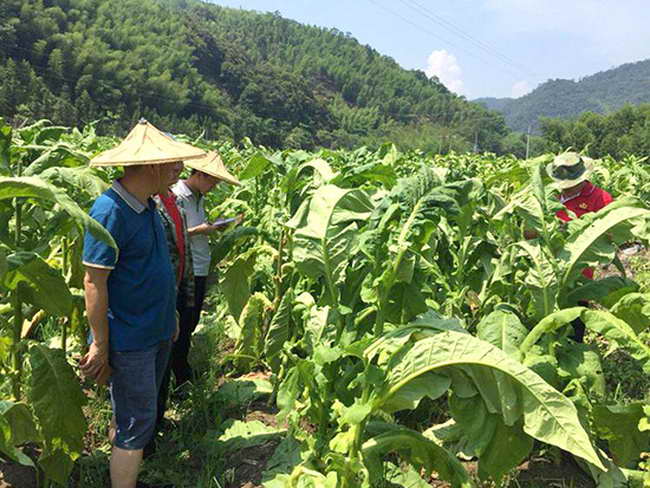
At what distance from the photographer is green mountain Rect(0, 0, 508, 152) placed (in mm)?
56719

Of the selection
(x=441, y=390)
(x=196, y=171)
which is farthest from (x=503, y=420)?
(x=196, y=171)

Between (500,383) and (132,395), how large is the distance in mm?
1528

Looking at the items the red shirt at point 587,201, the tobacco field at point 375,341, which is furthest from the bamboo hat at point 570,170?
the tobacco field at point 375,341

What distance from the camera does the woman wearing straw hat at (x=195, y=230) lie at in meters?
3.55

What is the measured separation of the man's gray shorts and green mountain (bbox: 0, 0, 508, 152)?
39.1m

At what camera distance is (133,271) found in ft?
7.89

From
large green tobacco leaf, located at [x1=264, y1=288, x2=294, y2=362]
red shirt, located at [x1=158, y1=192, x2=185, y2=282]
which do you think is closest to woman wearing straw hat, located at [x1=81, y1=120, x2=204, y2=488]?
red shirt, located at [x1=158, y1=192, x2=185, y2=282]

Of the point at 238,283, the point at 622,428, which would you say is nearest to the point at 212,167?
the point at 238,283

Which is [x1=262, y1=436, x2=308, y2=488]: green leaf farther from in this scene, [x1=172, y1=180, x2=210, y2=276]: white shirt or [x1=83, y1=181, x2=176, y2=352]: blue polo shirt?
[x1=172, y1=180, x2=210, y2=276]: white shirt

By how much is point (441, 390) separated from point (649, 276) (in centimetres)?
562

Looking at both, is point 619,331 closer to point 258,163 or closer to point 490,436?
point 490,436

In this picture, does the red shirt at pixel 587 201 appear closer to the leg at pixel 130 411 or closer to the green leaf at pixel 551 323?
the green leaf at pixel 551 323

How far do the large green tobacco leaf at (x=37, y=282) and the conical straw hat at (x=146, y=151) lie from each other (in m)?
0.46

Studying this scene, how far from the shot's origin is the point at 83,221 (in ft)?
5.21
